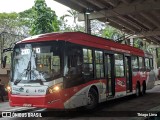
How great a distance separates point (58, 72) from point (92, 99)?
2.52 meters

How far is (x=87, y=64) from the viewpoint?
12922 mm

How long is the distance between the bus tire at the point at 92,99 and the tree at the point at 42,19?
1835cm

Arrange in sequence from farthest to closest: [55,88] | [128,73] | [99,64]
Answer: [128,73] → [99,64] → [55,88]

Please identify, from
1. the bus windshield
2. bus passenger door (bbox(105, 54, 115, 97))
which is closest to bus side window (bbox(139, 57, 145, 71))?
bus passenger door (bbox(105, 54, 115, 97))

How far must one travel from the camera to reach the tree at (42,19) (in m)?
31.1

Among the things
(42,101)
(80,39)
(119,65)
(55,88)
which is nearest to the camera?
(42,101)

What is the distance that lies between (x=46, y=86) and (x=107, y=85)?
165 inches

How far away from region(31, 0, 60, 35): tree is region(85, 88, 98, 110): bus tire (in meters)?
18.3

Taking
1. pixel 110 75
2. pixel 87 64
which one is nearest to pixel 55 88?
pixel 87 64

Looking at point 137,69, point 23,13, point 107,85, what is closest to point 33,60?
point 107,85

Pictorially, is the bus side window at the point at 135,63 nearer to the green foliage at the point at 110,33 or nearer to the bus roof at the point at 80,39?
the bus roof at the point at 80,39

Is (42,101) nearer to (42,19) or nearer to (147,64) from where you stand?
(147,64)

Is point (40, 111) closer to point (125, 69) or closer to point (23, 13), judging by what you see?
point (125, 69)

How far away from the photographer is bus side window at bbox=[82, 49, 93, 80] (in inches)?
499
